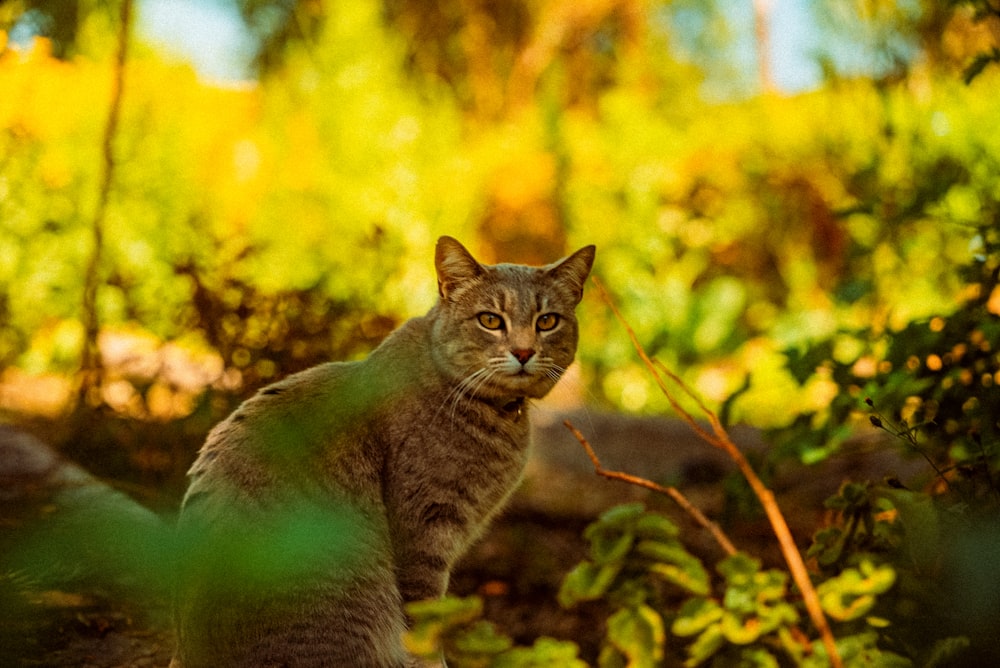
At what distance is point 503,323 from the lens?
2.34 m

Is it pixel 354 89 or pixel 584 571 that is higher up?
pixel 354 89

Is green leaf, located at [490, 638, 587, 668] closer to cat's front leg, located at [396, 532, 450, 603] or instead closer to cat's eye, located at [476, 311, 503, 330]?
cat's front leg, located at [396, 532, 450, 603]

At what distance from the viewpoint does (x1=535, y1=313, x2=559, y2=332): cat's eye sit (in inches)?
93.7

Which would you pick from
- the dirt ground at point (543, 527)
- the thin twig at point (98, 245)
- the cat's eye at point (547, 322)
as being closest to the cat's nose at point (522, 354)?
the cat's eye at point (547, 322)

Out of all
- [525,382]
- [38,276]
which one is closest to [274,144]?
[38,276]

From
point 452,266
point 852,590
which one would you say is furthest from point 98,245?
point 852,590

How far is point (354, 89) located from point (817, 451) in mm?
3646

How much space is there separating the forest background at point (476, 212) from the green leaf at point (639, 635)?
74 cm

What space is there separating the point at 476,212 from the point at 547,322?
364 cm

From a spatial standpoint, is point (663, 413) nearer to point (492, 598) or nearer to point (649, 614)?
point (492, 598)

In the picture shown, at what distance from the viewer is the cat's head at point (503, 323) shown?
228 cm

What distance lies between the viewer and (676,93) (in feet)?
26.5

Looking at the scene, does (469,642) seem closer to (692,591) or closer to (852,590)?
(692,591)

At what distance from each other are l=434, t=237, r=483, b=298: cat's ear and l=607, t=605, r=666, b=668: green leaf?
1.23 meters
